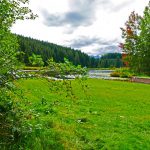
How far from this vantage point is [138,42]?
2569 inches

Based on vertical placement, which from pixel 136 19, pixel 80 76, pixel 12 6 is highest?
pixel 136 19

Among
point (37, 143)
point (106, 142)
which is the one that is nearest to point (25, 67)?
point (37, 143)

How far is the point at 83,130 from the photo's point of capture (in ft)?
42.2

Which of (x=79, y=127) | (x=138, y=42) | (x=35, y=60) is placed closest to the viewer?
(x=35, y=60)

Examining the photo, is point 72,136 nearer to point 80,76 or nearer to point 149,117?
point 80,76

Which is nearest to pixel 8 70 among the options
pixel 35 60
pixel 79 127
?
pixel 35 60

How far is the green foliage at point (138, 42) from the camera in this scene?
6328 centimetres

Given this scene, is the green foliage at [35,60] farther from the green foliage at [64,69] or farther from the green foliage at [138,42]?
the green foliage at [138,42]

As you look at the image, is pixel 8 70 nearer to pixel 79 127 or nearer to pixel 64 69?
pixel 64 69

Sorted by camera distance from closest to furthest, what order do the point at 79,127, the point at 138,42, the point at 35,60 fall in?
the point at 35,60
the point at 79,127
the point at 138,42

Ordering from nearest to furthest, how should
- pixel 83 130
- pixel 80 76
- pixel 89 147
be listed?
pixel 80 76
pixel 89 147
pixel 83 130

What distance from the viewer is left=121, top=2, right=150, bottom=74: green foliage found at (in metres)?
63.3

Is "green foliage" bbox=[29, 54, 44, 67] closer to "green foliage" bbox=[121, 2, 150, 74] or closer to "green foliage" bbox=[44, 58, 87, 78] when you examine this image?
"green foliage" bbox=[44, 58, 87, 78]

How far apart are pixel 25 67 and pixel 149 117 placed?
31.8ft
